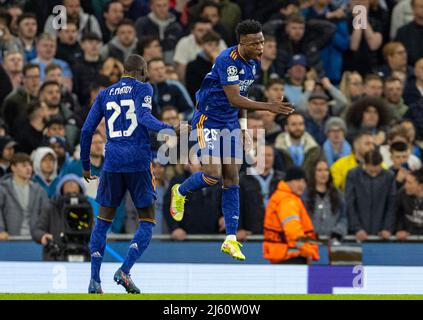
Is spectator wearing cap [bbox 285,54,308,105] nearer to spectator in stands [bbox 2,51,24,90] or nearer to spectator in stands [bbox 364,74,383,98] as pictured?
spectator in stands [bbox 364,74,383,98]

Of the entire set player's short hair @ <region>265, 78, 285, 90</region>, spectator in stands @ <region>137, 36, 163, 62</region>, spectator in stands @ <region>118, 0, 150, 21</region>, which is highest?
spectator in stands @ <region>118, 0, 150, 21</region>

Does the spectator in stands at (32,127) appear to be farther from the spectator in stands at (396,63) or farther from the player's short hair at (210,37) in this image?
the spectator in stands at (396,63)

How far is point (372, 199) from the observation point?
21656 mm

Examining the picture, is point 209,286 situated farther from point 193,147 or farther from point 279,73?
point 279,73

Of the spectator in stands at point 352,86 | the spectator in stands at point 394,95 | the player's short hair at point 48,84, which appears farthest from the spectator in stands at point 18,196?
the spectator in stands at point 394,95

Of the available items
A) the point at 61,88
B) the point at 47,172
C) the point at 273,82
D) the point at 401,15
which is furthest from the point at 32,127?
the point at 401,15

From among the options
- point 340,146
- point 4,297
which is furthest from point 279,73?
point 4,297

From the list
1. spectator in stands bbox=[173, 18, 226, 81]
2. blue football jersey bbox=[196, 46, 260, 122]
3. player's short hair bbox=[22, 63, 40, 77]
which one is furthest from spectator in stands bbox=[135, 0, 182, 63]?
blue football jersey bbox=[196, 46, 260, 122]

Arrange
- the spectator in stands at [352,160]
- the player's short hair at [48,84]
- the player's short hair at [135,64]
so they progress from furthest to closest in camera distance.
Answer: the player's short hair at [48,84]
the spectator in stands at [352,160]
the player's short hair at [135,64]

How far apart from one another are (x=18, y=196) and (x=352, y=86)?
651cm

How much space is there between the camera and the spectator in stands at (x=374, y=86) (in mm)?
24328

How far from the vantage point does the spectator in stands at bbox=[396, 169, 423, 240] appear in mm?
21562

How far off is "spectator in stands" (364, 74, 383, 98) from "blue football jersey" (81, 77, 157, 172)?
8160 millimetres

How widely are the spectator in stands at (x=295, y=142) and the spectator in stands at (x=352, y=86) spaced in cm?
197
